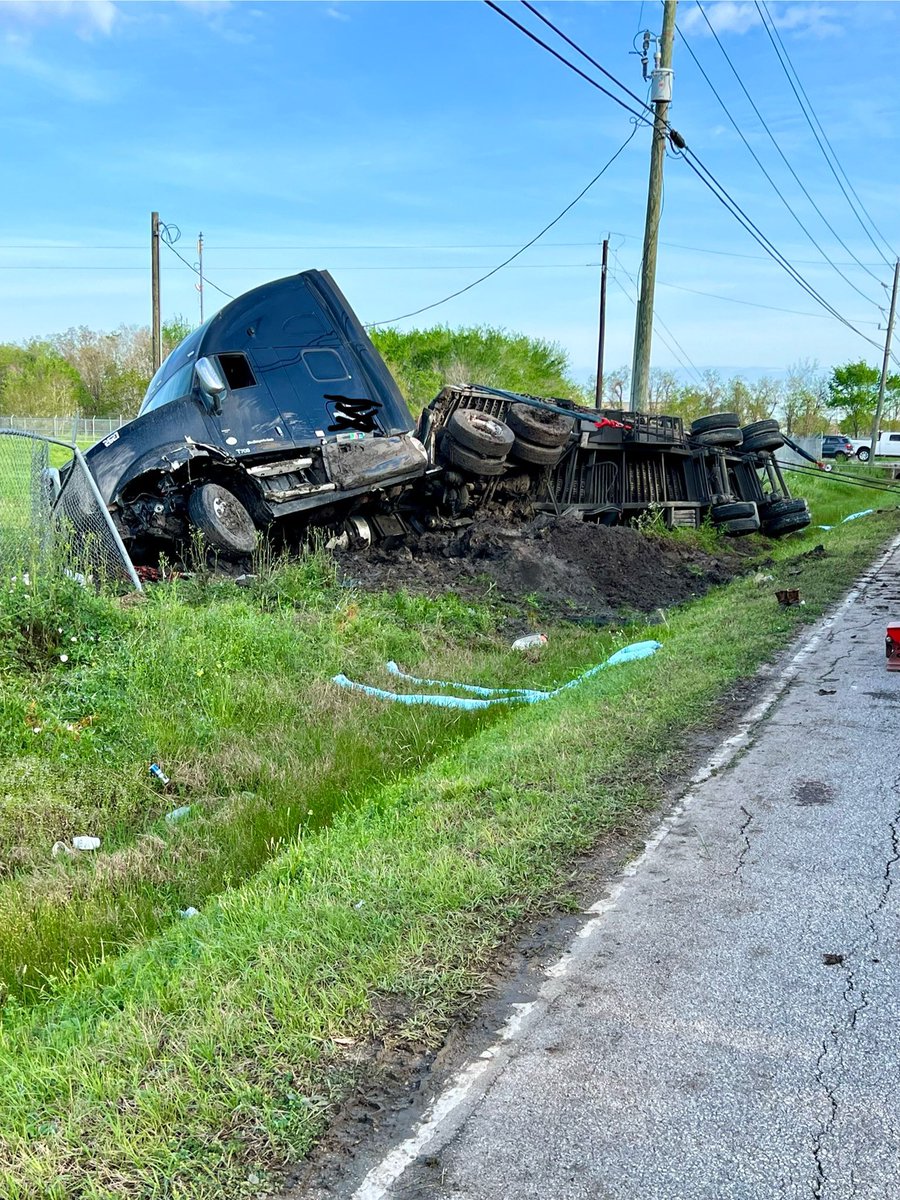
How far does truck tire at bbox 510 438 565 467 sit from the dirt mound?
80 centimetres

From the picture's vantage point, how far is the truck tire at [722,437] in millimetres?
17844

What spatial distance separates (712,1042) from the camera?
11.1 ft

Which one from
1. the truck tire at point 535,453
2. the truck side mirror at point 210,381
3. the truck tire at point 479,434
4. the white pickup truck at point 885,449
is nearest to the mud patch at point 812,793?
the truck side mirror at point 210,381

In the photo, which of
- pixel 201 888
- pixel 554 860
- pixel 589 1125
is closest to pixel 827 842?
pixel 554 860

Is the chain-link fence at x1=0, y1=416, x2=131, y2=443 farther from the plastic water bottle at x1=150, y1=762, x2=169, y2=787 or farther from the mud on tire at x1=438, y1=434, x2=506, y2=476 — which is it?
the plastic water bottle at x1=150, y1=762, x2=169, y2=787

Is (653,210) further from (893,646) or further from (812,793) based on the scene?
(812,793)

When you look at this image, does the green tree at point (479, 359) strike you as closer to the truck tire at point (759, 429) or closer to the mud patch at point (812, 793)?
the truck tire at point (759, 429)

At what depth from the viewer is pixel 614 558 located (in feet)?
47.1

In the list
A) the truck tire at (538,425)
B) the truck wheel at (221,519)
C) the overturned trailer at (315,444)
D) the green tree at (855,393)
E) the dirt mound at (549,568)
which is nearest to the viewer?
the truck wheel at (221,519)

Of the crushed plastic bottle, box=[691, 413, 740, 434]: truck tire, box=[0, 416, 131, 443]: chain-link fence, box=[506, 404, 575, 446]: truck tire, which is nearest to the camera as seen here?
the crushed plastic bottle

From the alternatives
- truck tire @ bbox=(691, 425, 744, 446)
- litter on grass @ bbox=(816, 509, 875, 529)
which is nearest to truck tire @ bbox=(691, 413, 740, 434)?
truck tire @ bbox=(691, 425, 744, 446)

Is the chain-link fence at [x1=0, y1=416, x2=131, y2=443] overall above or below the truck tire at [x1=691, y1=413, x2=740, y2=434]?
above

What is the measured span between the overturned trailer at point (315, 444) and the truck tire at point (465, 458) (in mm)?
18

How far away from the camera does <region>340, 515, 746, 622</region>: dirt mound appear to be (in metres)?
12.4
